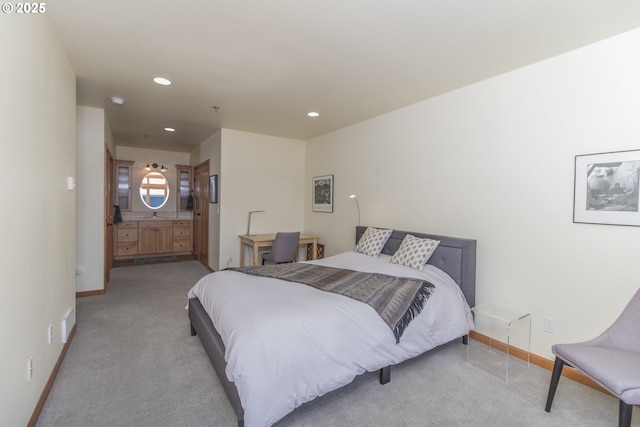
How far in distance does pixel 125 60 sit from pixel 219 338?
2426 mm

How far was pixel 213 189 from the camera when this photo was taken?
5418mm

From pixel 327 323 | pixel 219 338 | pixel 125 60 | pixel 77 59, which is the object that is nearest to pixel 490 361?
pixel 327 323

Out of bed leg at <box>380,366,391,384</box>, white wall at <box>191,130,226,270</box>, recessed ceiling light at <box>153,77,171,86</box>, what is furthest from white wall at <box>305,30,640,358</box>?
white wall at <box>191,130,226,270</box>

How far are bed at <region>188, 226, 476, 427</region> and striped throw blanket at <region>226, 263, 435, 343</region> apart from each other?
2.9 inches

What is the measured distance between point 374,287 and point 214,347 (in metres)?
1.29

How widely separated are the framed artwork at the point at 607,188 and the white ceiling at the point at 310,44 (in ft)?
2.88

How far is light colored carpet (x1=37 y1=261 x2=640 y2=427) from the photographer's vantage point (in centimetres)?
187

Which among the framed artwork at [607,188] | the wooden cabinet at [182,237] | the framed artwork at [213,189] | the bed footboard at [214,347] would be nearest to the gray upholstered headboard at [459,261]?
the framed artwork at [607,188]

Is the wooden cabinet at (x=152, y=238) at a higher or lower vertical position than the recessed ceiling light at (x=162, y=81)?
lower

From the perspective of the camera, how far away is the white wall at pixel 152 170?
698 cm

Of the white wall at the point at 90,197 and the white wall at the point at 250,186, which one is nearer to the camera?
the white wall at the point at 90,197

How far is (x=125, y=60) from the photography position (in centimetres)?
261

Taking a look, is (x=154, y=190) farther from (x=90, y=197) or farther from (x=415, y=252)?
(x=415, y=252)

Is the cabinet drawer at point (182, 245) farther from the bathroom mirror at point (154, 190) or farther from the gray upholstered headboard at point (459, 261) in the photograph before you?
the gray upholstered headboard at point (459, 261)
